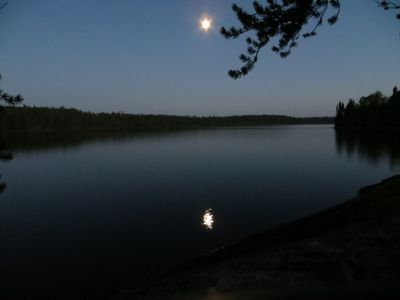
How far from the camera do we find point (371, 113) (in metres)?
102

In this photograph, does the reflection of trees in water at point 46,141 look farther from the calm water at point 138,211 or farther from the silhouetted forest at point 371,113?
the silhouetted forest at point 371,113

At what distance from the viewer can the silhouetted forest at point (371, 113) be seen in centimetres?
9191

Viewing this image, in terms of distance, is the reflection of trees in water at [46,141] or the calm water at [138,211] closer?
the calm water at [138,211]

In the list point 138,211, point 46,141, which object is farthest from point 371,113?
point 46,141

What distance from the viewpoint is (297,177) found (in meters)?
28.7

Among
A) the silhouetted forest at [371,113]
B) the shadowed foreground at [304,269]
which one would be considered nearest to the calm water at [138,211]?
the shadowed foreground at [304,269]

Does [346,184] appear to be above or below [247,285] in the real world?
below

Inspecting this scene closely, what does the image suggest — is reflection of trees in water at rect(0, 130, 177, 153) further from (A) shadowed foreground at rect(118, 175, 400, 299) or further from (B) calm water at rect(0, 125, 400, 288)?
(A) shadowed foreground at rect(118, 175, 400, 299)

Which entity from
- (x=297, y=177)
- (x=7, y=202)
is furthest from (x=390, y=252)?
(x=7, y=202)

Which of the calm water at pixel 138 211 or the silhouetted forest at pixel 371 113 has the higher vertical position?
the silhouetted forest at pixel 371 113

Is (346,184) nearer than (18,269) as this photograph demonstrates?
No

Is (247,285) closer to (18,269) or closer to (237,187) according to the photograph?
(18,269)

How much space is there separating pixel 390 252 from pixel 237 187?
1762 cm

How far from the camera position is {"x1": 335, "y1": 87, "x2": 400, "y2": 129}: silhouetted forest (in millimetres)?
91906
